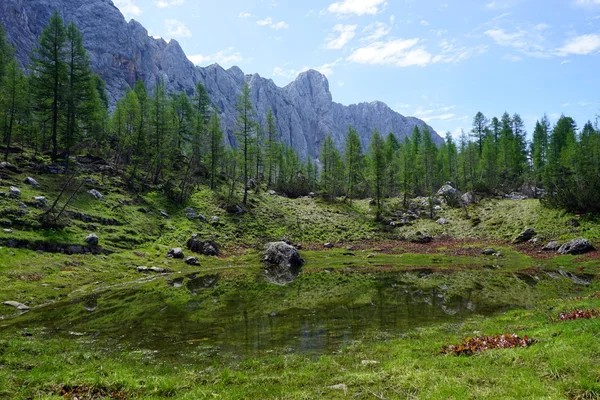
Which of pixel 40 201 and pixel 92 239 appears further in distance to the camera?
pixel 40 201

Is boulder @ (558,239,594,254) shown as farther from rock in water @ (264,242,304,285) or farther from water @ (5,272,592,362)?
rock in water @ (264,242,304,285)

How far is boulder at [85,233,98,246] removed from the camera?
35906mm

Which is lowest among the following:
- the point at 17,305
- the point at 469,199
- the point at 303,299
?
the point at 303,299

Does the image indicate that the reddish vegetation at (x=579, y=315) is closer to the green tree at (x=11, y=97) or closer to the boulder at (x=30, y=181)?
the boulder at (x=30, y=181)

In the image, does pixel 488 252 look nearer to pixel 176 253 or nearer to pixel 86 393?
pixel 176 253

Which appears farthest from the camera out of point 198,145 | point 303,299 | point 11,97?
point 198,145

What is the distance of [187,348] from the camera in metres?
14.6

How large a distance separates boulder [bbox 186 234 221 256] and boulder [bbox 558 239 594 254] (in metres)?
46.7

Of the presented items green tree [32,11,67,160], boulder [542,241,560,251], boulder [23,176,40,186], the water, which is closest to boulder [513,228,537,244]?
boulder [542,241,560,251]

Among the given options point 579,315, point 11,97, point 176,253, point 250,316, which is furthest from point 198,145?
point 579,315

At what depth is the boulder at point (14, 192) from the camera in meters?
36.6

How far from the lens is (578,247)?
4022cm

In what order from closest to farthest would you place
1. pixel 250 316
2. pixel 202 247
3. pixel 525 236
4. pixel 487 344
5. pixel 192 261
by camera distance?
pixel 487 344 < pixel 250 316 < pixel 192 261 < pixel 202 247 < pixel 525 236

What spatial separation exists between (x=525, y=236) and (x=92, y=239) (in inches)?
2404
